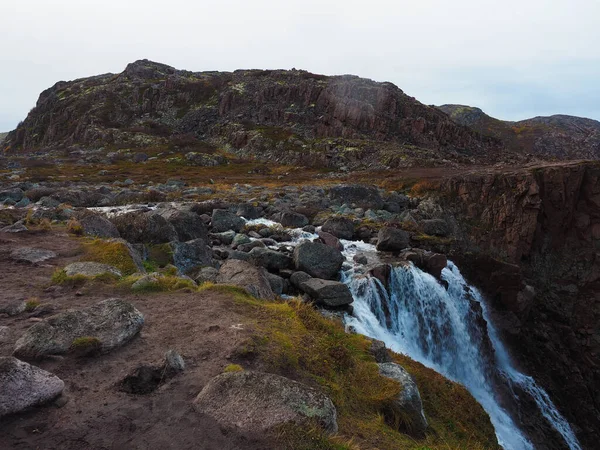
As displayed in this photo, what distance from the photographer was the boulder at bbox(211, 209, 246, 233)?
28.0 meters

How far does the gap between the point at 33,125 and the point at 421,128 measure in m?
118

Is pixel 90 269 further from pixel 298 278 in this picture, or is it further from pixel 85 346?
pixel 298 278

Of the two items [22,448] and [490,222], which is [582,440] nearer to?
[490,222]

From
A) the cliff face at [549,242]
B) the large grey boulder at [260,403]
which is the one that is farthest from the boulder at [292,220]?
the large grey boulder at [260,403]

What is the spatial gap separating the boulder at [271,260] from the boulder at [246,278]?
540cm

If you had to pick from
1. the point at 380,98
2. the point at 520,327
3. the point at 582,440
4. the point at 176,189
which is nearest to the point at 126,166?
the point at 176,189

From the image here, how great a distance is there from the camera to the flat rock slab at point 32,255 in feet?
45.5

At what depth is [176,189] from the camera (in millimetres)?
47594

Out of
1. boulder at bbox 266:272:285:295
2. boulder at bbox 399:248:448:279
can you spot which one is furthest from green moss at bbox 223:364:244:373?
boulder at bbox 399:248:448:279

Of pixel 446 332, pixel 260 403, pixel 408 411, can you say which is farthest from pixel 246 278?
pixel 446 332

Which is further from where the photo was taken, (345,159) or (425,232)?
(345,159)

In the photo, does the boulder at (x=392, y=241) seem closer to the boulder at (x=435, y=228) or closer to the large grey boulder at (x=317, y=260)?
the large grey boulder at (x=317, y=260)

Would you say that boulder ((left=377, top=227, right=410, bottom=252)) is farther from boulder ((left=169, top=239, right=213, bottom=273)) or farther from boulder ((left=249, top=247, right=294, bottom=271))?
boulder ((left=169, top=239, right=213, bottom=273))

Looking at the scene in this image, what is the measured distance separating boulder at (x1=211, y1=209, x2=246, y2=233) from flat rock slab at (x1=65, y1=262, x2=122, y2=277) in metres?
14.6
